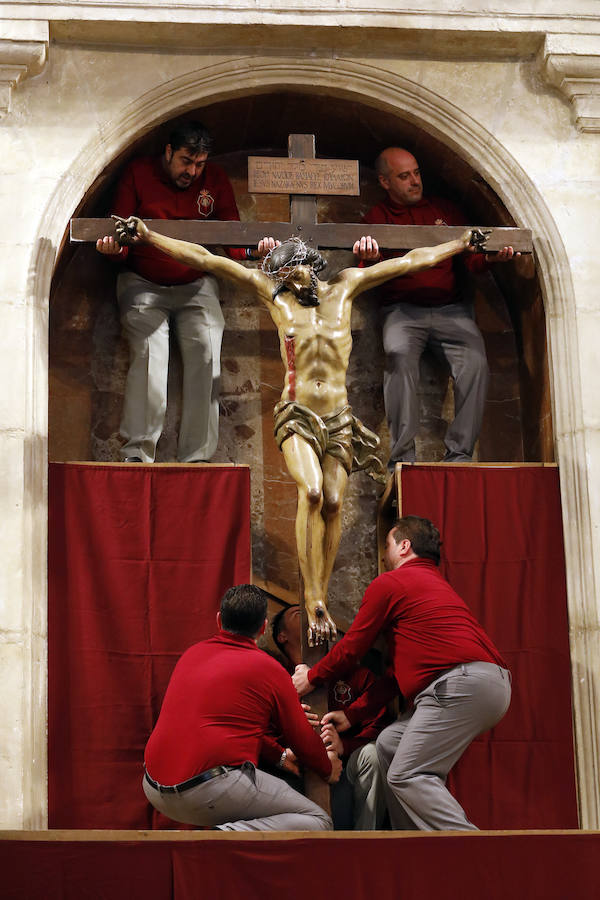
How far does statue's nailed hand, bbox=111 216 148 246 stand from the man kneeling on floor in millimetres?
1906

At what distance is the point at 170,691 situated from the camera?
16.7 ft

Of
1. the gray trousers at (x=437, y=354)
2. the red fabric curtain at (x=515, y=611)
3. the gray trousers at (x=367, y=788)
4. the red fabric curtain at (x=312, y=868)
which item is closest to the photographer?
the red fabric curtain at (x=312, y=868)

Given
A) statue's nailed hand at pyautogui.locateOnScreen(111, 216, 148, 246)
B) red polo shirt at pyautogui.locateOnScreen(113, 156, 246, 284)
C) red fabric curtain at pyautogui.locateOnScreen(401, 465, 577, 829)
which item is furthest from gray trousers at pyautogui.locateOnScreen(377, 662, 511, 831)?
red polo shirt at pyautogui.locateOnScreen(113, 156, 246, 284)

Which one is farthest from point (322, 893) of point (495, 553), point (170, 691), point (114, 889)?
point (495, 553)

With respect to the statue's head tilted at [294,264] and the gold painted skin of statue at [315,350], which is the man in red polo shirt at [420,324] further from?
the statue's head tilted at [294,264]

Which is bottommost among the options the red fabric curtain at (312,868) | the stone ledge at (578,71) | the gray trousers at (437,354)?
the red fabric curtain at (312,868)

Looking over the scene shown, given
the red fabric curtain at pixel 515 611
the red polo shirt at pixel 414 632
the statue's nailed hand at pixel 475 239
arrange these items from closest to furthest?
the red polo shirt at pixel 414 632 < the red fabric curtain at pixel 515 611 < the statue's nailed hand at pixel 475 239

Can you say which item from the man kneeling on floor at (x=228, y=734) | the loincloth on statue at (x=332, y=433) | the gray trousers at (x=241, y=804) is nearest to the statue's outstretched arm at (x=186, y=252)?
the loincloth on statue at (x=332, y=433)

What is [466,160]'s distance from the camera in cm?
718

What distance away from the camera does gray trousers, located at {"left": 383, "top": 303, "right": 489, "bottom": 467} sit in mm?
6949

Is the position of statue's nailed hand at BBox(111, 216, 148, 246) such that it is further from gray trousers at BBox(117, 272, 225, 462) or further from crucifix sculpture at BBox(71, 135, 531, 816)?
gray trousers at BBox(117, 272, 225, 462)

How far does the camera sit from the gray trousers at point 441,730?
5223 millimetres

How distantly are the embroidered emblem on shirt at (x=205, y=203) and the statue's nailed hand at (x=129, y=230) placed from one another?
2.94 ft

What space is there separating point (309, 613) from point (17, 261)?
2175mm
